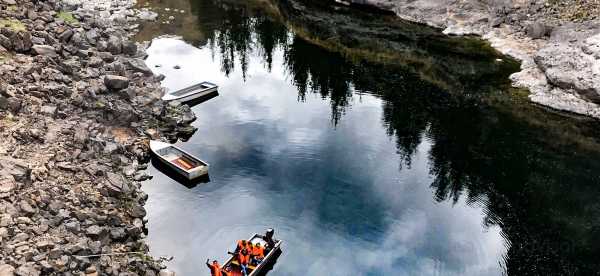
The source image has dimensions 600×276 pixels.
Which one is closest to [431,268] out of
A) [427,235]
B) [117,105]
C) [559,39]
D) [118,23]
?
[427,235]

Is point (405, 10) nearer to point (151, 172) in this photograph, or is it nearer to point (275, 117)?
point (275, 117)

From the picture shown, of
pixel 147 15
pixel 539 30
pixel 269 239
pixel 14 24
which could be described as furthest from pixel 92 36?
pixel 539 30

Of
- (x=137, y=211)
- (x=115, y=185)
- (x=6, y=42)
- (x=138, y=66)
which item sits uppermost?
(x=6, y=42)

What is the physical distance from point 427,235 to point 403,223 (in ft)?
4.92

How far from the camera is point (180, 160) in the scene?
32.0 meters

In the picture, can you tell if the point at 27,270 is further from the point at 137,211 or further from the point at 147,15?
the point at 147,15

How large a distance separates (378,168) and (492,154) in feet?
28.6

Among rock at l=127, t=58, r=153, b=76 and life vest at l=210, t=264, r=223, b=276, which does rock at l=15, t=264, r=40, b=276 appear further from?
rock at l=127, t=58, r=153, b=76

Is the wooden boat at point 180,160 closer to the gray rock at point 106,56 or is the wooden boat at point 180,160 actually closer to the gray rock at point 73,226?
the gray rock at point 73,226

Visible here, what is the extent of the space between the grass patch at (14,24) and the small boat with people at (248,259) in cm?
2126

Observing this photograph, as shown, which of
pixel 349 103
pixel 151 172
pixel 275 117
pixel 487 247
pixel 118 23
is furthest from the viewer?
pixel 118 23

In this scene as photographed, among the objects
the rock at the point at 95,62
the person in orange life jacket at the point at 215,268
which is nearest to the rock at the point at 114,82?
the rock at the point at 95,62

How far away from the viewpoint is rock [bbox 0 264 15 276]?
1778 centimetres

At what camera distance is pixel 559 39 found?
48281mm
